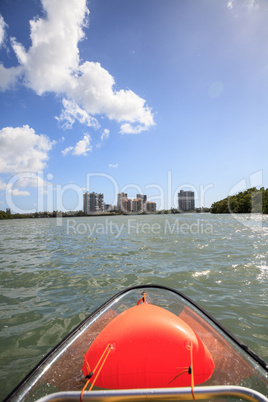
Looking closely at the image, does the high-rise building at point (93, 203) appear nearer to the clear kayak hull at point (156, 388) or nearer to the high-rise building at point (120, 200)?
the high-rise building at point (120, 200)

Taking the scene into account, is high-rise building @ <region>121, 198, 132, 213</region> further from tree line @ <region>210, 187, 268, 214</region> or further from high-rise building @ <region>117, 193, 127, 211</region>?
tree line @ <region>210, 187, 268, 214</region>

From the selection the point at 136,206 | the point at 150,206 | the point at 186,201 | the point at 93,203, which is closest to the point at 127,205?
the point at 136,206

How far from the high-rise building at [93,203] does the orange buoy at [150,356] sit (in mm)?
135365

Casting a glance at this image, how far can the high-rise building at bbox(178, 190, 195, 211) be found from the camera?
502ft

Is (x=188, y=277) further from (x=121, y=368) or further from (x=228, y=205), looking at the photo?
(x=228, y=205)

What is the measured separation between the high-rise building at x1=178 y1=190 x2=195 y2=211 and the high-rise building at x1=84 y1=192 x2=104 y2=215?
62.1m

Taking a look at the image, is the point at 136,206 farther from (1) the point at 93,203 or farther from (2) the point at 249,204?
(2) the point at 249,204

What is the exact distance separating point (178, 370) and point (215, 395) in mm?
344

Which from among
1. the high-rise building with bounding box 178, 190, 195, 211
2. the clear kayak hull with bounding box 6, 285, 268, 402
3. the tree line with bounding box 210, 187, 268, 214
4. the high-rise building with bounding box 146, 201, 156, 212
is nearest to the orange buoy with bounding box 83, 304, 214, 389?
the clear kayak hull with bounding box 6, 285, 268, 402

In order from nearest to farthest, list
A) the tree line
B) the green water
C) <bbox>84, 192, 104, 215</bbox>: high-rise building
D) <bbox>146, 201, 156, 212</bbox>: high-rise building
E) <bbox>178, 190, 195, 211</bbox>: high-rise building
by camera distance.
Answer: the green water, the tree line, <bbox>84, 192, 104, 215</bbox>: high-rise building, <bbox>178, 190, 195, 211</bbox>: high-rise building, <bbox>146, 201, 156, 212</bbox>: high-rise building

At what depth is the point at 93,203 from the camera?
478 ft

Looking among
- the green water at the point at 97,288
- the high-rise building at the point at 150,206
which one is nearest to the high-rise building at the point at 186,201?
the high-rise building at the point at 150,206

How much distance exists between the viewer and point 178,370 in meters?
1.81

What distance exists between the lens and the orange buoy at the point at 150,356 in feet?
5.86
